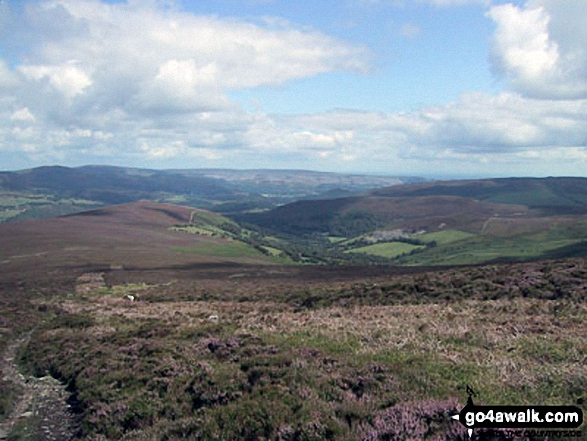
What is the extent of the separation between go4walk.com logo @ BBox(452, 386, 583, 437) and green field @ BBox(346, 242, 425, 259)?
6438 inches

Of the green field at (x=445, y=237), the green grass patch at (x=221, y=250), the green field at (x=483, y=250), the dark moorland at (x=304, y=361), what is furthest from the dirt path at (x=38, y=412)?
the green field at (x=445, y=237)

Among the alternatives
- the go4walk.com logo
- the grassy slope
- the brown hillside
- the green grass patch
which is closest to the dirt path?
the grassy slope

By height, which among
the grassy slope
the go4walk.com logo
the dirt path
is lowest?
the dirt path

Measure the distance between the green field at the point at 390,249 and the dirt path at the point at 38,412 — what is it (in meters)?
159

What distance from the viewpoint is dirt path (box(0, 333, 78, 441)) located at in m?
12.6

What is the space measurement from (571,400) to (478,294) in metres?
18.5

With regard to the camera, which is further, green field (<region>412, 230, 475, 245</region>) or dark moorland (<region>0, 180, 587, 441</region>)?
green field (<region>412, 230, 475, 245</region>)

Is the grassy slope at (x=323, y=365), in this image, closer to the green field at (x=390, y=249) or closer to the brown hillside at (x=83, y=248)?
the brown hillside at (x=83, y=248)

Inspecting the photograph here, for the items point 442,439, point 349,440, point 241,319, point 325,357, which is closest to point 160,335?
point 241,319

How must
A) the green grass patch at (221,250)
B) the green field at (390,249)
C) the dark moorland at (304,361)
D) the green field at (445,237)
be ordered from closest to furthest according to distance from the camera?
the dark moorland at (304,361) < the green grass patch at (221,250) < the green field at (390,249) < the green field at (445,237)

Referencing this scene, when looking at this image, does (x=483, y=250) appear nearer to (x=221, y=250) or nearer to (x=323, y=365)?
(x=221, y=250)

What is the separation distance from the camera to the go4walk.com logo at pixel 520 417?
27.4 ft

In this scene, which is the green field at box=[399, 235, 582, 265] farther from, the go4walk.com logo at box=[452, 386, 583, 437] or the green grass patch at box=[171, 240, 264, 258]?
the go4walk.com logo at box=[452, 386, 583, 437]

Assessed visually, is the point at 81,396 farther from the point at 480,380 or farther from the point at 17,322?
the point at 17,322
